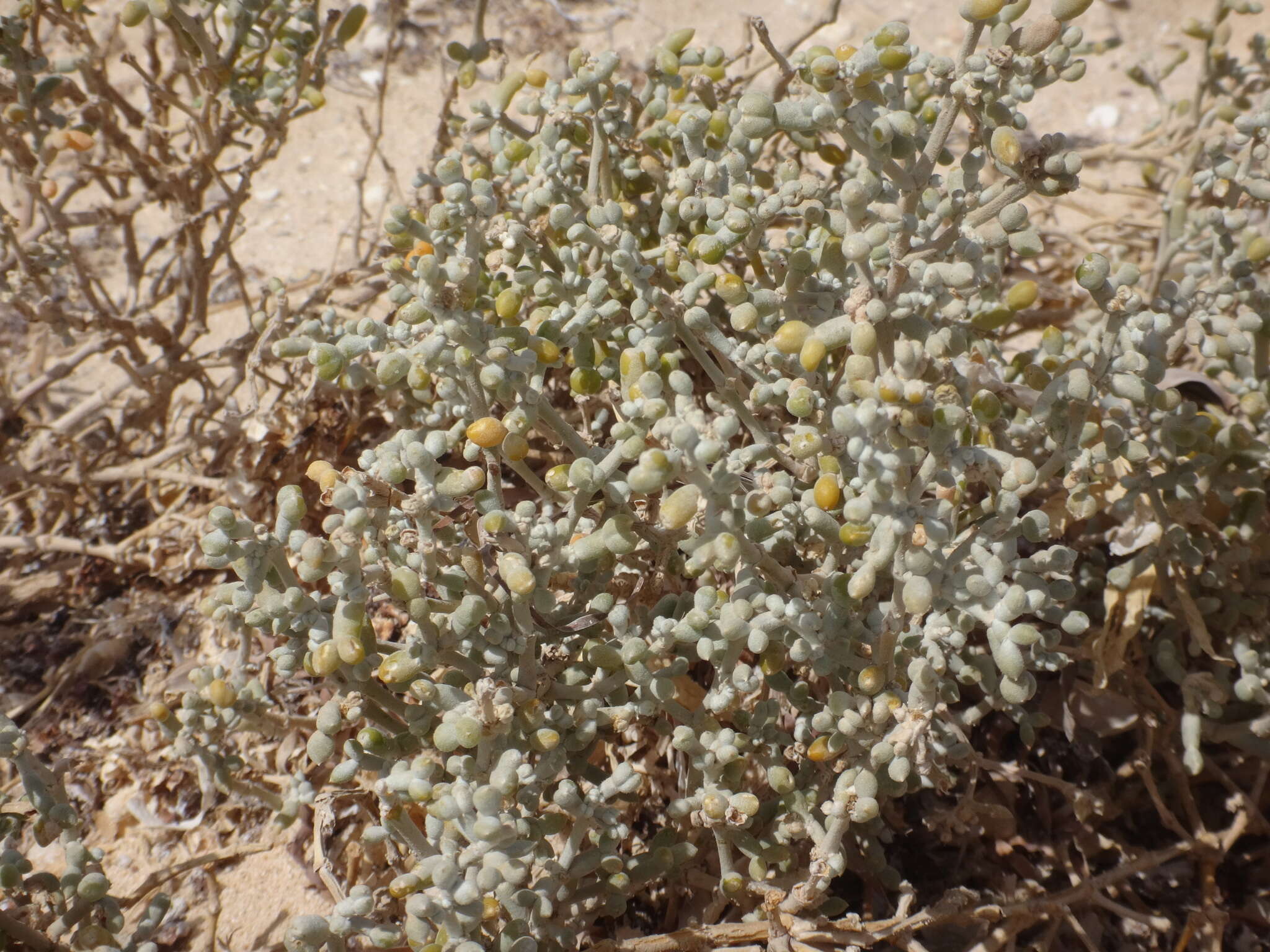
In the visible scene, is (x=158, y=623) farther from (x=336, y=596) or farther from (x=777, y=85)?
(x=777, y=85)

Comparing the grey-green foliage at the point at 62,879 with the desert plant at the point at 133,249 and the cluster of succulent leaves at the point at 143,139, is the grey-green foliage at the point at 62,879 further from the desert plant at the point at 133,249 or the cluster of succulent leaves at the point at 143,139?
the desert plant at the point at 133,249

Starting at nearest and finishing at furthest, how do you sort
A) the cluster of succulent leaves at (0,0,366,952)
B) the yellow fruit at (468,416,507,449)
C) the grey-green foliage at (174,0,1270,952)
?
the grey-green foliage at (174,0,1270,952), the yellow fruit at (468,416,507,449), the cluster of succulent leaves at (0,0,366,952)

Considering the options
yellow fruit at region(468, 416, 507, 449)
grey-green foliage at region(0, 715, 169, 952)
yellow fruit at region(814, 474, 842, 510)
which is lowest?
grey-green foliage at region(0, 715, 169, 952)

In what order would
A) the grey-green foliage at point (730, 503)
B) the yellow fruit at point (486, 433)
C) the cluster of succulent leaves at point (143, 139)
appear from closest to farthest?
the grey-green foliage at point (730, 503)
the yellow fruit at point (486, 433)
the cluster of succulent leaves at point (143, 139)

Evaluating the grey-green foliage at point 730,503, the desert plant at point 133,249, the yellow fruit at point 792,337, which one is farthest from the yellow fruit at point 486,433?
the desert plant at point 133,249

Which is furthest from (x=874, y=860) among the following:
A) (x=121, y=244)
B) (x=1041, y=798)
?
(x=121, y=244)

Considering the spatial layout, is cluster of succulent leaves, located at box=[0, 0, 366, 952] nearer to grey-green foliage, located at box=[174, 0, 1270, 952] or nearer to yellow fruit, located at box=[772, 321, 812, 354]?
grey-green foliage, located at box=[174, 0, 1270, 952]

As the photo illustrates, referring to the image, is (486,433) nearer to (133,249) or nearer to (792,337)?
(792,337)

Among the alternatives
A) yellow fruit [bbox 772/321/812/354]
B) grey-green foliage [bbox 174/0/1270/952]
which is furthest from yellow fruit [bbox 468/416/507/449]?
yellow fruit [bbox 772/321/812/354]
